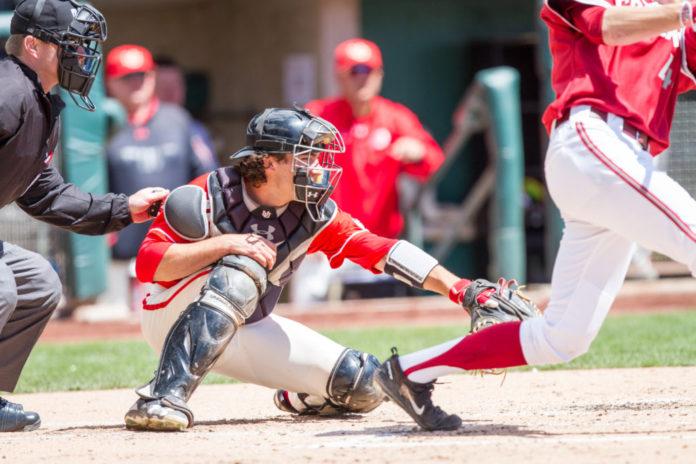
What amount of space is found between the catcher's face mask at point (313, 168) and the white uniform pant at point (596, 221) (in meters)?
0.92

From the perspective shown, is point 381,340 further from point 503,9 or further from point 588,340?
point 503,9

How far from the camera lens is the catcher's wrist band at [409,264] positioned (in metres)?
4.51

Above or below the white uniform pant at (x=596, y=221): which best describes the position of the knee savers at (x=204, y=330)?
below

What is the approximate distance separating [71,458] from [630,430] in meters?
1.80

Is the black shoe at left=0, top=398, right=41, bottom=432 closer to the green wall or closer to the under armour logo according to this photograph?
the under armour logo

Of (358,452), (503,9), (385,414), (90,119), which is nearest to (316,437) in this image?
(358,452)

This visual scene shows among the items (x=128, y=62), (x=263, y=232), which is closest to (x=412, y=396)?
(x=263, y=232)

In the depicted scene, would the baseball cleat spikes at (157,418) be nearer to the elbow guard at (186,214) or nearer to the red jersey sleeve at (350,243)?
the elbow guard at (186,214)

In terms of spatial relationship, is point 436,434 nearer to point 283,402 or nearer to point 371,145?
point 283,402

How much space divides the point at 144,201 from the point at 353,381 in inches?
42.5

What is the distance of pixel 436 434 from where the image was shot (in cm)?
405

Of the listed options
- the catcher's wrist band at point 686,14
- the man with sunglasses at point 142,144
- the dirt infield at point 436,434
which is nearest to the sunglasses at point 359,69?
the man with sunglasses at point 142,144

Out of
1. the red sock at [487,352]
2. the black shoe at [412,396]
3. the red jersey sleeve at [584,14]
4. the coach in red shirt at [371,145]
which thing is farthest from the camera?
the coach in red shirt at [371,145]

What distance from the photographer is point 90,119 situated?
977 cm
